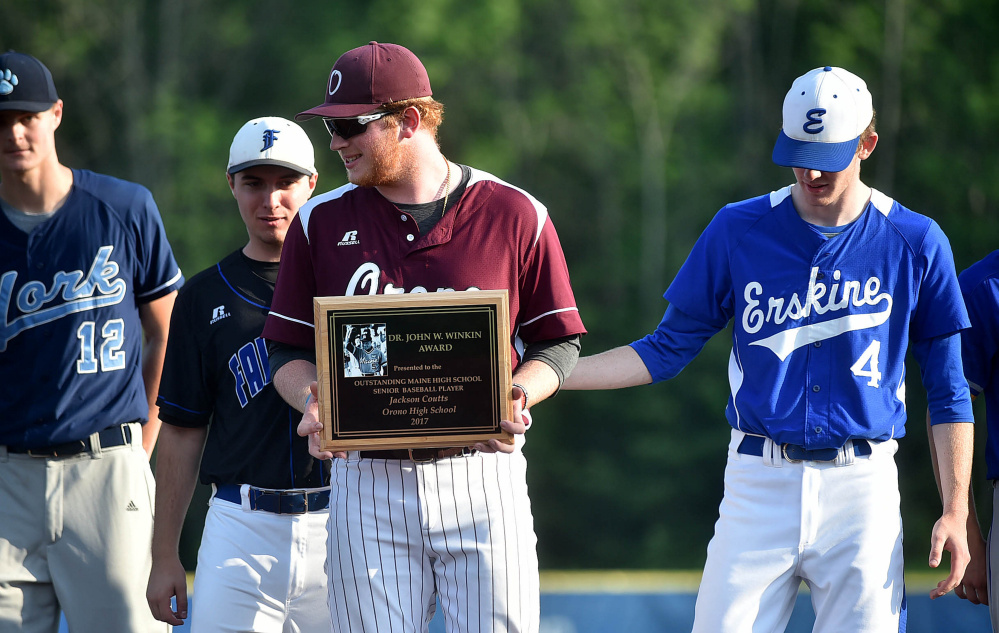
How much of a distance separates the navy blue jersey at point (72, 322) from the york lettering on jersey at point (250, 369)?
63 centimetres

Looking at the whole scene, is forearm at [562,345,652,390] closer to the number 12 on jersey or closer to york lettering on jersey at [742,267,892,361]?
york lettering on jersey at [742,267,892,361]

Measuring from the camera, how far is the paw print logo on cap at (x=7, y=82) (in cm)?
390

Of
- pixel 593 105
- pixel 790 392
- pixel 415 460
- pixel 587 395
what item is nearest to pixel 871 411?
pixel 790 392

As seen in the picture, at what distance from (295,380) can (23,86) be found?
177 centimetres

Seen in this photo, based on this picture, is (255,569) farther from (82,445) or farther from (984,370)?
(984,370)

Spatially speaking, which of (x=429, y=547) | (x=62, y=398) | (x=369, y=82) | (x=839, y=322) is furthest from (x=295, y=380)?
(x=839, y=322)

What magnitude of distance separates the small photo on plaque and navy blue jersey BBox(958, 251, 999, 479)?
6.61ft

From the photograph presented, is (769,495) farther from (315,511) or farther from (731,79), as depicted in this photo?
(731,79)

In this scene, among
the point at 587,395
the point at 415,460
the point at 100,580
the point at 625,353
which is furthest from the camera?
the point at 587,395

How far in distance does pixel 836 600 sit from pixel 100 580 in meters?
2.43

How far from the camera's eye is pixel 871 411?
3270 millimetres

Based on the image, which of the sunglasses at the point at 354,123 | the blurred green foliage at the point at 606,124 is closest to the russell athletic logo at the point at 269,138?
the sunglasses at the point at 354,123

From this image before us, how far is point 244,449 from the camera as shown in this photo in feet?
11.7

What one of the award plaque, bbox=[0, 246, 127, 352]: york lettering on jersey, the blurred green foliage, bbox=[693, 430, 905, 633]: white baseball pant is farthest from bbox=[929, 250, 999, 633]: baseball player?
the blurred green foliage
